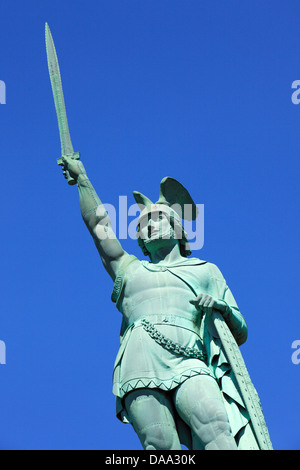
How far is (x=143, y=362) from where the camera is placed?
12.3 meters

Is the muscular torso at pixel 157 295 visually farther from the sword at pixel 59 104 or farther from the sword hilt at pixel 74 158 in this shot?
the sword at pixel 59 104

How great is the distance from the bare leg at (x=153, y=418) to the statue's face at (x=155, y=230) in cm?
256

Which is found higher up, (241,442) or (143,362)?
(143,362)

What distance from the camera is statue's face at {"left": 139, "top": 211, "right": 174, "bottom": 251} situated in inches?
545

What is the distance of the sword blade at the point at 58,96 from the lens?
14.8m

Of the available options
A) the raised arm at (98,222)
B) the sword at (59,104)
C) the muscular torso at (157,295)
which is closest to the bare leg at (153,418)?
the muscular torso at (157,295)

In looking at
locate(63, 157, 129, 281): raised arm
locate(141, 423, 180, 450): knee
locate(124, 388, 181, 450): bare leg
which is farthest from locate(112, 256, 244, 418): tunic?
locate(141, 423, 180, 450): knee

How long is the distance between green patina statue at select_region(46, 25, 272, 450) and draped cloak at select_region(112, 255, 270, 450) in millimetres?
13

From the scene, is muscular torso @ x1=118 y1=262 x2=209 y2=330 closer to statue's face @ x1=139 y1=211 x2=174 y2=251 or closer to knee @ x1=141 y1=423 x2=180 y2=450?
statue's face @ x1=139 y1=211 x2=174 y2=251

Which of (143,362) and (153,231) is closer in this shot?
(143,362)

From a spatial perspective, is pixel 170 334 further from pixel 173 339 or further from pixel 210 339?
pixel 210 339
